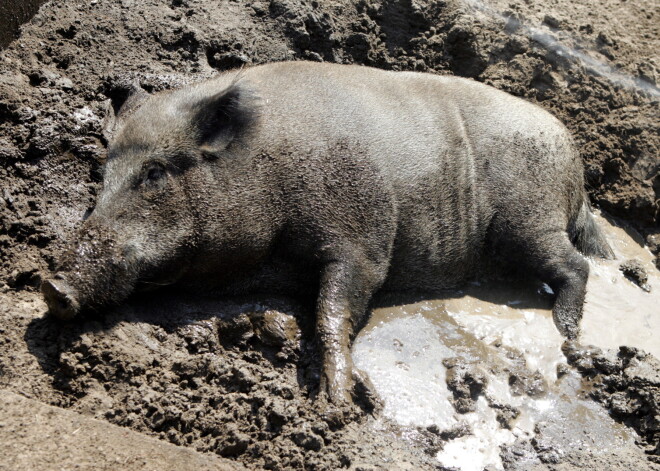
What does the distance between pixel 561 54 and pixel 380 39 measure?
1801mm

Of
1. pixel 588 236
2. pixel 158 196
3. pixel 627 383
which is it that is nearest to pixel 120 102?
pixel 158 196

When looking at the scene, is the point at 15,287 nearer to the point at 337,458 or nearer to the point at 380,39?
the point at 337,458

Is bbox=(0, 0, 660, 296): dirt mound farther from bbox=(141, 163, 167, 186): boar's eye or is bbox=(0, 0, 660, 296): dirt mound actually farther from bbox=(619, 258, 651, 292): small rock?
bbox=(619, 258, 651, 292): small rock

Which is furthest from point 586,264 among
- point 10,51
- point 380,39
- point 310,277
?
point 10,51

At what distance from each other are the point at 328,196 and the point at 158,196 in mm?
1062

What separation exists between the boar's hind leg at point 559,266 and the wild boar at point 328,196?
11 mm

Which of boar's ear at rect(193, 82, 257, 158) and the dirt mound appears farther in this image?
the dirt mound

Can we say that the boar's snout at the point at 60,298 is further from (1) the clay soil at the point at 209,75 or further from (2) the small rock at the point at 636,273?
(2) the small rock at the point at 636,273

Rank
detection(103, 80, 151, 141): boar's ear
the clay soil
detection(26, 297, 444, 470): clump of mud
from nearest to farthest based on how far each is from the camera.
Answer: detection(26, 297, 444, 470): clump of mud → the clay soil → detection(103, 80, 151, 141): boar's ear

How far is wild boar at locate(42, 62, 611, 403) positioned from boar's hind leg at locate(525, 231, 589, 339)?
0.04 ft

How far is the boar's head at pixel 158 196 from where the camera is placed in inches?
175

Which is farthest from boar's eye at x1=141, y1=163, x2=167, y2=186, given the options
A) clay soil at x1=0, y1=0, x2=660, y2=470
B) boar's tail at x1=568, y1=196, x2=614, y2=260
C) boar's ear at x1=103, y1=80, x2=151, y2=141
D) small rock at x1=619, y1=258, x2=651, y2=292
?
small rock at x1=619, y1=258, x2=651, y2=292

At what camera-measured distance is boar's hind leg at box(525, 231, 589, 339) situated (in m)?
5.87

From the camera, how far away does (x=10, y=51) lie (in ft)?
18.7
